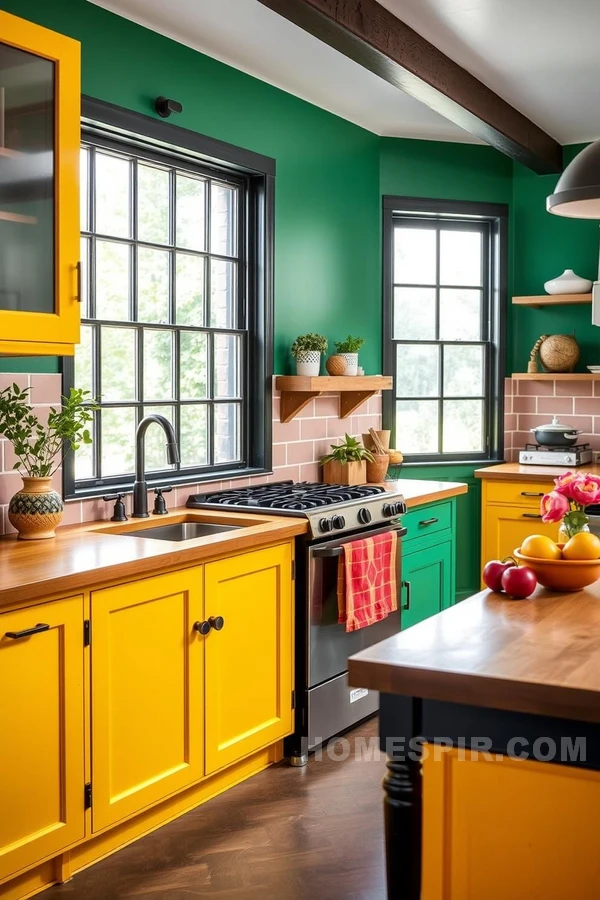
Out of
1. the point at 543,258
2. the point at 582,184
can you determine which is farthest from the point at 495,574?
the point at 543,258

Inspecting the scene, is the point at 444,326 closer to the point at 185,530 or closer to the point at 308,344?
the point at 308,344

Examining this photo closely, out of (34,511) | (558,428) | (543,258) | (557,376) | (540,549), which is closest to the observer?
(540,549)

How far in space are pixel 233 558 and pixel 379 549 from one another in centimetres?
91

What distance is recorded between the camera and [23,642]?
2.69m

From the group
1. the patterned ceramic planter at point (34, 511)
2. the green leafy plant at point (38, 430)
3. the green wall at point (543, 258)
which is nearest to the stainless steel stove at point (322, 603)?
the green leafy plant at point (38, 430)

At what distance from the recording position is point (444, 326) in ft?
19.7

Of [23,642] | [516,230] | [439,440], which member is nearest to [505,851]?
[23,642]

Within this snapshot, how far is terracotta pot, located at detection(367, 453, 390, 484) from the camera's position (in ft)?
17.3

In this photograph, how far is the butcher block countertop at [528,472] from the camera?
17.8 feet

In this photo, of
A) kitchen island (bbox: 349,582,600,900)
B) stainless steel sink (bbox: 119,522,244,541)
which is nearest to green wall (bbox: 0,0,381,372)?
stainless steel sink (bbox: 119,522,244,541)

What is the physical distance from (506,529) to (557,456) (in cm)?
52

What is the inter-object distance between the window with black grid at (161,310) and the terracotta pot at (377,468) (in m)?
0.85

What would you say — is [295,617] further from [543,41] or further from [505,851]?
[543,41]

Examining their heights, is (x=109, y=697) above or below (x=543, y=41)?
below
